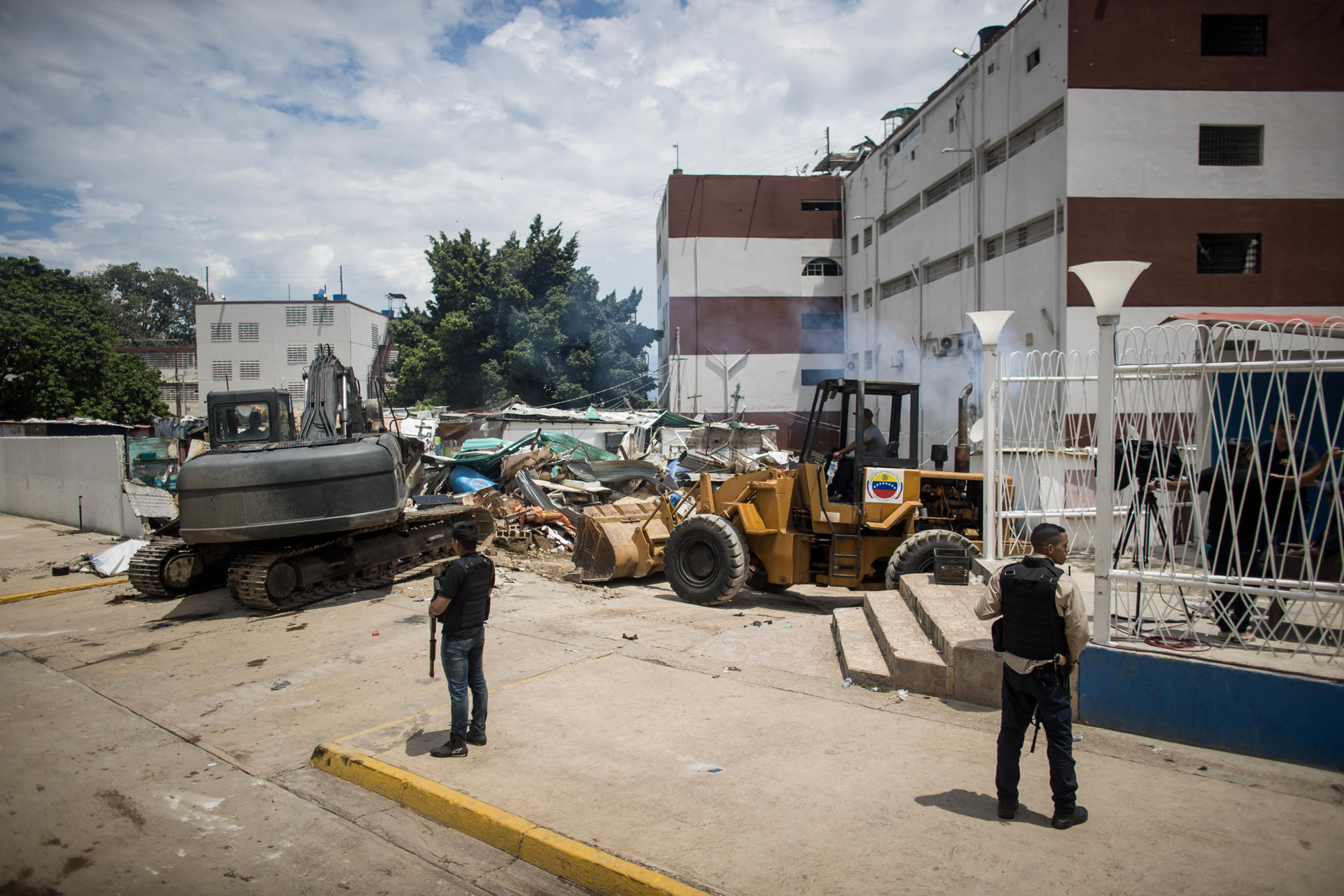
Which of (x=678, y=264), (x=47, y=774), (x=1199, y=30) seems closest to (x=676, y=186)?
(x=678, y=264)

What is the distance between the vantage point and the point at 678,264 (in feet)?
104

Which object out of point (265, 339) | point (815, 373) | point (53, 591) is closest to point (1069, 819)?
point (53, 591)

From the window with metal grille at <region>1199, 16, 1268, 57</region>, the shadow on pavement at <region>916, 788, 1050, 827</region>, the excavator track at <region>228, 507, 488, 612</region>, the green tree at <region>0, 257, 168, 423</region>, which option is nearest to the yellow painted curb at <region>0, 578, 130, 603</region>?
the excavator track at <region>228, 507, 488, 612</region>

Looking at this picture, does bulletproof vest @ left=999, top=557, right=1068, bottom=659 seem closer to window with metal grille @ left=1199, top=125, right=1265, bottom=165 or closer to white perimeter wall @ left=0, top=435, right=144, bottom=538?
white perimeter wall @ left=0, top=435, right=144, bottom=538

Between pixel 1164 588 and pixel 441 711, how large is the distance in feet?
17.6

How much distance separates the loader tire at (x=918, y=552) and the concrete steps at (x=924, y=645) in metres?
0.48

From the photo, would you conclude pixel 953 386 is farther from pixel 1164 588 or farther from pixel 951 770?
pixel 951 770

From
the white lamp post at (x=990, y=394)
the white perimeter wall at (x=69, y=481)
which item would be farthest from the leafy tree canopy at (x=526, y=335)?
the white lamp post at (x=990, y=394)

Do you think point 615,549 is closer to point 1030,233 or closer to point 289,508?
point 289,508

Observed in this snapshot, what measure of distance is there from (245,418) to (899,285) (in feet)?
71.9

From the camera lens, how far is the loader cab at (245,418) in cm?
1029

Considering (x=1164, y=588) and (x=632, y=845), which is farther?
(x=1164, y=588)

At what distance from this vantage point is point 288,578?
364 inches

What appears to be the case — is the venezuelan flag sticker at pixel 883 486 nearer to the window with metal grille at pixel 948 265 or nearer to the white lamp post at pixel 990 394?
the white lamp post at pixel 990 394
